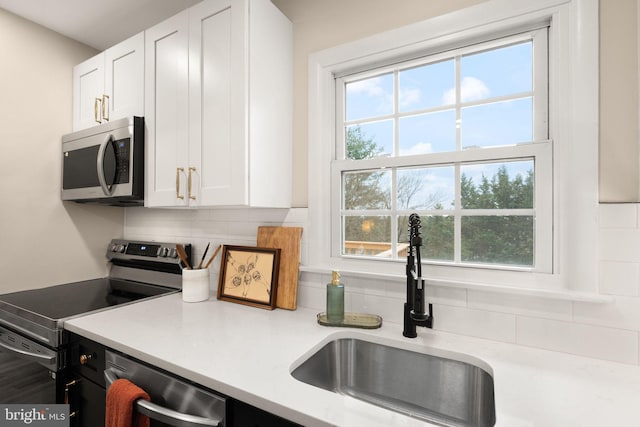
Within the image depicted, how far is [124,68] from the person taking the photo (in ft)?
6.00

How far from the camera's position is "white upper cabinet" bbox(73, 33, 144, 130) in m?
1.76

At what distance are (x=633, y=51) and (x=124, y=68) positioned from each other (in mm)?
2290

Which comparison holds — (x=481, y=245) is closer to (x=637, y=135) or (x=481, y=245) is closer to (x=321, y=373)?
(x=637, y=135)

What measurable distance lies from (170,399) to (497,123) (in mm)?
1518

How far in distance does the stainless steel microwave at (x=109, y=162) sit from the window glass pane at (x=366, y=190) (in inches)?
45.3

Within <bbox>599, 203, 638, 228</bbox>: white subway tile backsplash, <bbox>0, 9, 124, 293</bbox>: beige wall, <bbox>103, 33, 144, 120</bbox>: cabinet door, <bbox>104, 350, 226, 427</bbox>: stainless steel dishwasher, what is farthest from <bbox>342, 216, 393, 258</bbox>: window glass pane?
<bbox>0, 9, 124, 293</bbox>: beige wall

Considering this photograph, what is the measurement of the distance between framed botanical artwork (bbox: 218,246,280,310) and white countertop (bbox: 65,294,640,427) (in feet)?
0.27

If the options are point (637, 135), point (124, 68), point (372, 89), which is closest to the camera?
point (637, 135)

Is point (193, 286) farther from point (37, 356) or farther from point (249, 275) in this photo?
point (37, 356)

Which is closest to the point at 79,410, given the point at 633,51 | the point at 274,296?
the point at 274,296

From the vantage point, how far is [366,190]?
152 cm

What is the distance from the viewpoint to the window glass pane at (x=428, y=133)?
133 centimetres

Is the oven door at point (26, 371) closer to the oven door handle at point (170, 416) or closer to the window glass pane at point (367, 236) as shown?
the oven door handle at point (170, 416)

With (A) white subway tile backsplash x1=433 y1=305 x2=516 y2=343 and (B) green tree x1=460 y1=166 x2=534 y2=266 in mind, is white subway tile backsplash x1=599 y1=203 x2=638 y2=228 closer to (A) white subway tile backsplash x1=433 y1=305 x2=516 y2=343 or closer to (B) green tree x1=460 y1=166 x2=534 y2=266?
(B) green tree x1=460 y1=166 x2=534 y2=266
